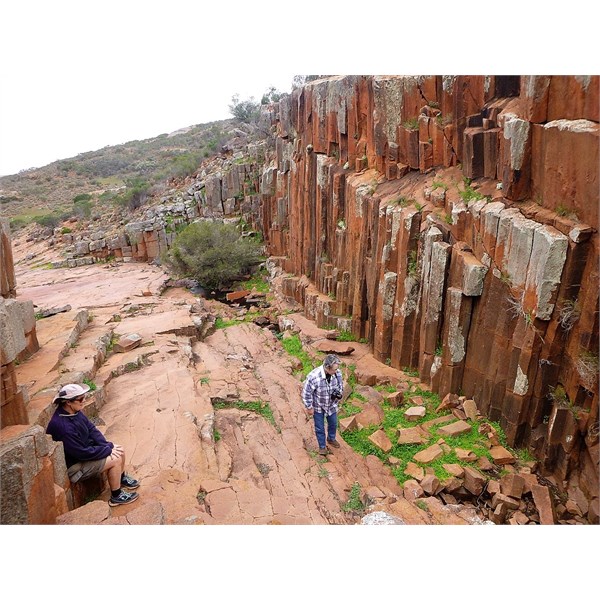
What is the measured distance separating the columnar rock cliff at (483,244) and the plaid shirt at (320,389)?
3.14 metres

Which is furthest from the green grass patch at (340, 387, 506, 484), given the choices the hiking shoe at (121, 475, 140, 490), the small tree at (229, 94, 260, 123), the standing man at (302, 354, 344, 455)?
the small tree at (229, 94, 260, 123)

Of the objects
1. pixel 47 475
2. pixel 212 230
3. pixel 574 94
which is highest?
pixel 574 94

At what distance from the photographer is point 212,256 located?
24.3 metres

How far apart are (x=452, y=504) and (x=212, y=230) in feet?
69.4

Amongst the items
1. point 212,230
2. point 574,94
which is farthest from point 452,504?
point 212,230

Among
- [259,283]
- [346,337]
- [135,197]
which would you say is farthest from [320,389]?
[135,197]

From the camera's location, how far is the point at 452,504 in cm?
708

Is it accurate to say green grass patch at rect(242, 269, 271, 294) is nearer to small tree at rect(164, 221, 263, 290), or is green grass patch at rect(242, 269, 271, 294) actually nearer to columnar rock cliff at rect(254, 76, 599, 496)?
small tree at rect(164, 221, 263, 290)

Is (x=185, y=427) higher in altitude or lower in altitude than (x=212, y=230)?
higher

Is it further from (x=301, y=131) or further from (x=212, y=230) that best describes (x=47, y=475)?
(x=212, y=230)

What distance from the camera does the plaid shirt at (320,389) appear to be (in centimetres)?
724

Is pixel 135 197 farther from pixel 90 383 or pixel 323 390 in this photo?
pixel 323 390

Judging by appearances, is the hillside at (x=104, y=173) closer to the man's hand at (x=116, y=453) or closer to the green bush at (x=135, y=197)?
the green bush at (x=135, y=197)

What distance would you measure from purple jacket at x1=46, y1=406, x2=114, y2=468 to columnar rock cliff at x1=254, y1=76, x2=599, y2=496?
6.47 meters
